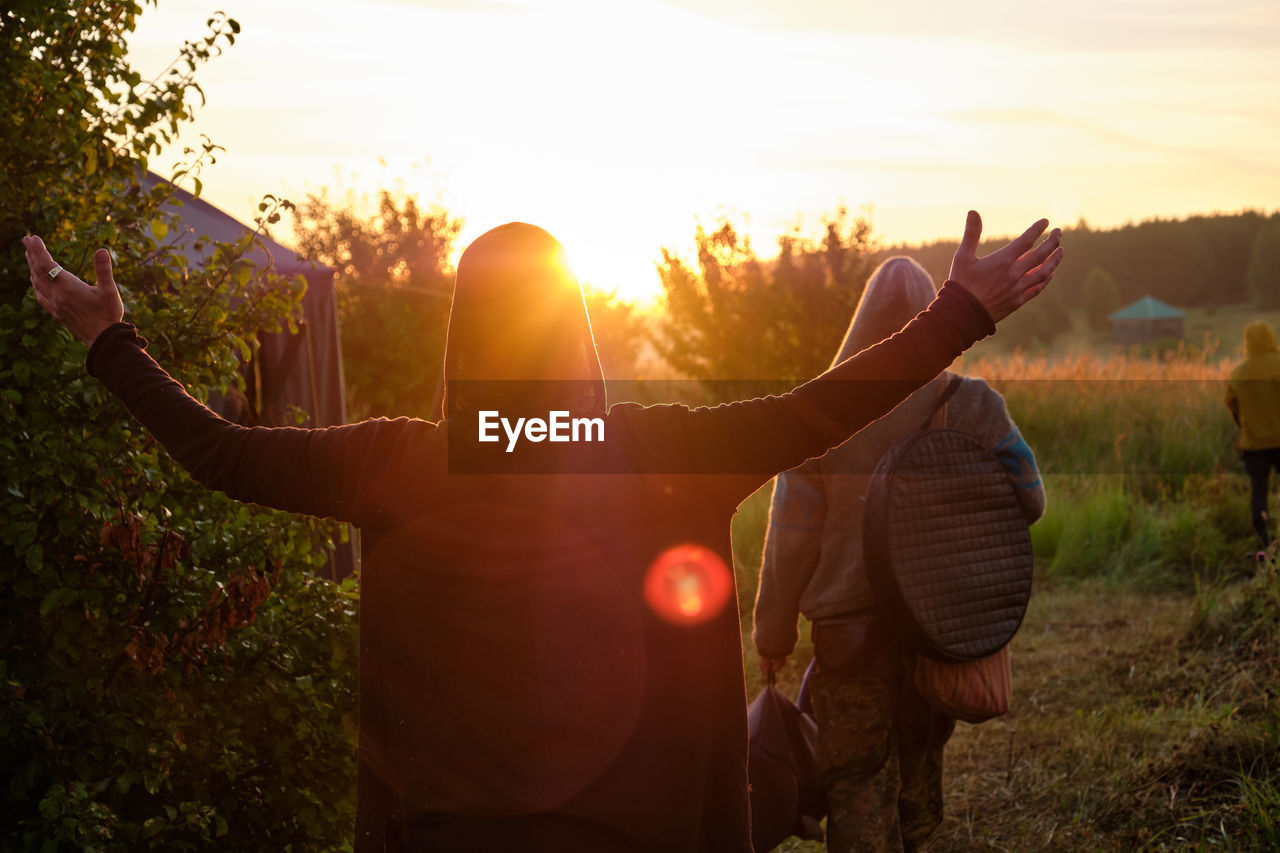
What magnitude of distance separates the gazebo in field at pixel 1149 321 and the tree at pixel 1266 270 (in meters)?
6.00

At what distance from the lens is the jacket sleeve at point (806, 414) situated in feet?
5.67

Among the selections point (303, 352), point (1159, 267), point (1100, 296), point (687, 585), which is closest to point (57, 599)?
point (687, 585)

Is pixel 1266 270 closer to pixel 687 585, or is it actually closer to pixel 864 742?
pixel 864 742

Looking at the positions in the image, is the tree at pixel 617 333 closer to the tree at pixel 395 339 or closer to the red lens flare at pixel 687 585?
the tree at pixel 395 339

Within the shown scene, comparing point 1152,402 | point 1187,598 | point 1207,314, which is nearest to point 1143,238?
point 1207,314

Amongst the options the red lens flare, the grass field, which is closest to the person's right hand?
the red lens flare

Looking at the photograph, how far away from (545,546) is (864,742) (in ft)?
7.16

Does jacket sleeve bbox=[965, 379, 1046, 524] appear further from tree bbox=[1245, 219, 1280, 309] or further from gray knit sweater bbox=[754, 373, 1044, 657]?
tree bbox=[1245, 219, 1280, 309]

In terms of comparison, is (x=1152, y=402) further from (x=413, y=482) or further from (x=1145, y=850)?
(x=413, y=482)

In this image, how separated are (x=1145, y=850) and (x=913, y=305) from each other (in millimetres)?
2111

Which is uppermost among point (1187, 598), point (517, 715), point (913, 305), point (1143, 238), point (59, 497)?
point (1143, 238)

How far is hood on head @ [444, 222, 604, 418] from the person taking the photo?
5.71 ft

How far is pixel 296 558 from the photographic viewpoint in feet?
10.6

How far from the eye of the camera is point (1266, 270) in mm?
75062
